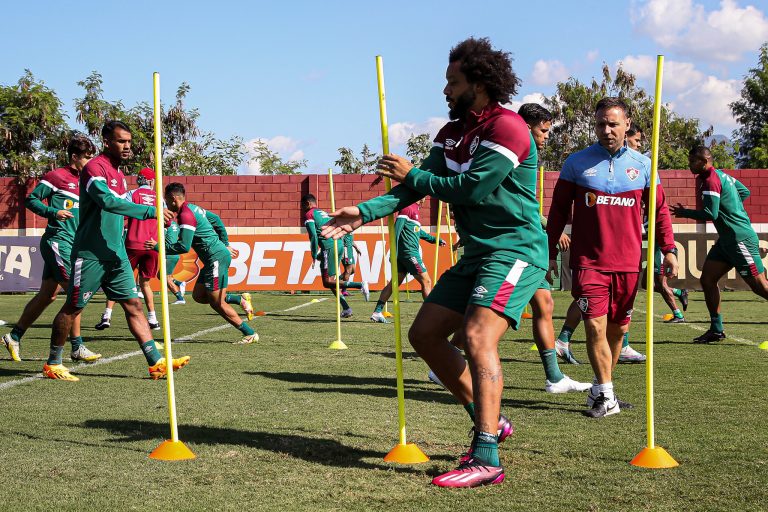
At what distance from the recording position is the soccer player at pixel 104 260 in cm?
772

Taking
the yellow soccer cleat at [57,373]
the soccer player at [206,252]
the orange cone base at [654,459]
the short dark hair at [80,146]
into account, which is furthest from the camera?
the soccer player at [206,252]

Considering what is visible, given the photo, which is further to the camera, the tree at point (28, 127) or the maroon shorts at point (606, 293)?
the tree at point (28, 127)

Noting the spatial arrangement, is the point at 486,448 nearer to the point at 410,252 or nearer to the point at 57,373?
the point at 57,373

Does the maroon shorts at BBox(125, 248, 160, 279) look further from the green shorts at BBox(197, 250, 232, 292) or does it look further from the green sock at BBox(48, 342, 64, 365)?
the green sock at BBox(48, 342, 64, 365)

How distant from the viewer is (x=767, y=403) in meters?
6.62

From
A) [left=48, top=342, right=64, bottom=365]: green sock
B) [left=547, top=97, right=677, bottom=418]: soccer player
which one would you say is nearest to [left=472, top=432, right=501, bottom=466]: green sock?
[left=547, top=97, right=677, bottom=418]: soccer player

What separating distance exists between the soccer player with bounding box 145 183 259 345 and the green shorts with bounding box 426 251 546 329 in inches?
253

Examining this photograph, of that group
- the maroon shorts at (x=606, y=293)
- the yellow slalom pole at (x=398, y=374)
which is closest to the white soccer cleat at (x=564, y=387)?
the maroon shorts at (x=606, y=293)

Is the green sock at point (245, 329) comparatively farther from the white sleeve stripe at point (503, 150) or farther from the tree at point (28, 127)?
the tree at point (28, 127)

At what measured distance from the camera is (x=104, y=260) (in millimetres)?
7910

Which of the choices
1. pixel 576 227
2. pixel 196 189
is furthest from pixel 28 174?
pixel 576 227

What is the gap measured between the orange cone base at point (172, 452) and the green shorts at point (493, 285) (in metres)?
1.51

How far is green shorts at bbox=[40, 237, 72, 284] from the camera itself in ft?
32.7

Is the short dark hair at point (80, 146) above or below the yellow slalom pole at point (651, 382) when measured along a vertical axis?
above
